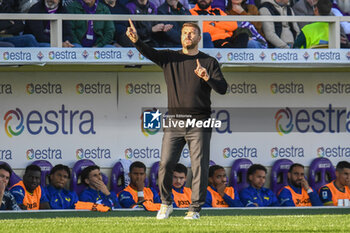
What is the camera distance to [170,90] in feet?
28.5

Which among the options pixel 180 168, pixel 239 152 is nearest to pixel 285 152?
pixel 239 152

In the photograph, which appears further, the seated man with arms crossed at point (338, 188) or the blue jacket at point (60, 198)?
the seated man with arms crossed at point (338, 188)

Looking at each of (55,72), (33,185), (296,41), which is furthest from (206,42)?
(33,185)

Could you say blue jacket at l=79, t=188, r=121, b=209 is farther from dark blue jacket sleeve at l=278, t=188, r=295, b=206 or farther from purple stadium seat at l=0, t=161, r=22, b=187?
dark blue jacket sleeve at l=278, t=188, r=295, b=206

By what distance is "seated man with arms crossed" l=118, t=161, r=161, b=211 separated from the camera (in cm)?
1313

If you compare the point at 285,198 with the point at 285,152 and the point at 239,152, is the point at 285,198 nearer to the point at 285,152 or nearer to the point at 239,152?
the point at 285,152

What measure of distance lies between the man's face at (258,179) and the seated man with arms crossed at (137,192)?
1.64m

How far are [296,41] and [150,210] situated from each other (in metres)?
3.72

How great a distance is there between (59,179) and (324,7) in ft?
18.1

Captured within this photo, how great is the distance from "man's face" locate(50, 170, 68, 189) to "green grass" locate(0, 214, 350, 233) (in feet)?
14.6

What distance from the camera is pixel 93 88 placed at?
1398 centimetres

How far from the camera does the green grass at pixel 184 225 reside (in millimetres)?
7566

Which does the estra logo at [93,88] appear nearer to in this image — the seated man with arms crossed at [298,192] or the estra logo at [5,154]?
the estra logo at [5,154]

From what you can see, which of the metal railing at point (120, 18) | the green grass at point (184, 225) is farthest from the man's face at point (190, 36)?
A: the metal railing at point (120, 18)
